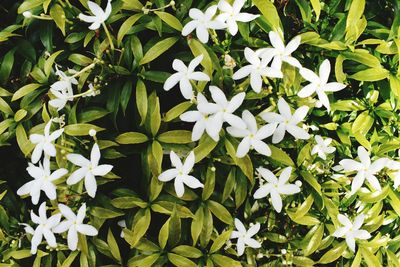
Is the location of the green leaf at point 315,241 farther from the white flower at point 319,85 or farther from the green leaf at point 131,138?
the green leaf at point 131,138

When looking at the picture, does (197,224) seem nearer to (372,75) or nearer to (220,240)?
(220,240)

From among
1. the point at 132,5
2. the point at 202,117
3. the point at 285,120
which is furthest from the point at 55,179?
the point at 285,120

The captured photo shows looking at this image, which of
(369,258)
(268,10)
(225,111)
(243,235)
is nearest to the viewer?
(225,111)

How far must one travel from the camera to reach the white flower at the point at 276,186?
1.64 meters

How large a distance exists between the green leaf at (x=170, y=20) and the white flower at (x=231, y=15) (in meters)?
0.14

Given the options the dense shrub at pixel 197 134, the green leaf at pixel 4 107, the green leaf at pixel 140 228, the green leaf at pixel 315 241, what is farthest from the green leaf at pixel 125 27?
the green leaf at pixel 315 241

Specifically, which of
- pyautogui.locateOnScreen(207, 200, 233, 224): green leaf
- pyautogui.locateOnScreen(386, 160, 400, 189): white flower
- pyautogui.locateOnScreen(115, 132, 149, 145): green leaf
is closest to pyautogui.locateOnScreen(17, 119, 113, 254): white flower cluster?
pyautogui.locateOnScreen(115, 132, 149, 145): green leaf

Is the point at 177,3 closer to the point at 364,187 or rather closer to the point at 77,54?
the point at 77,54

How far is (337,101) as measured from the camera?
1.90 m

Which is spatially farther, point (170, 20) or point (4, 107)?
point (4, 107)

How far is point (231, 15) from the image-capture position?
1606 millimetres

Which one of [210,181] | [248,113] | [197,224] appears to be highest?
[248,113]

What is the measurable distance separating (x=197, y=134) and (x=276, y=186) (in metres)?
0.31

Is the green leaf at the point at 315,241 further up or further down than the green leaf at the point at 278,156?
further down
